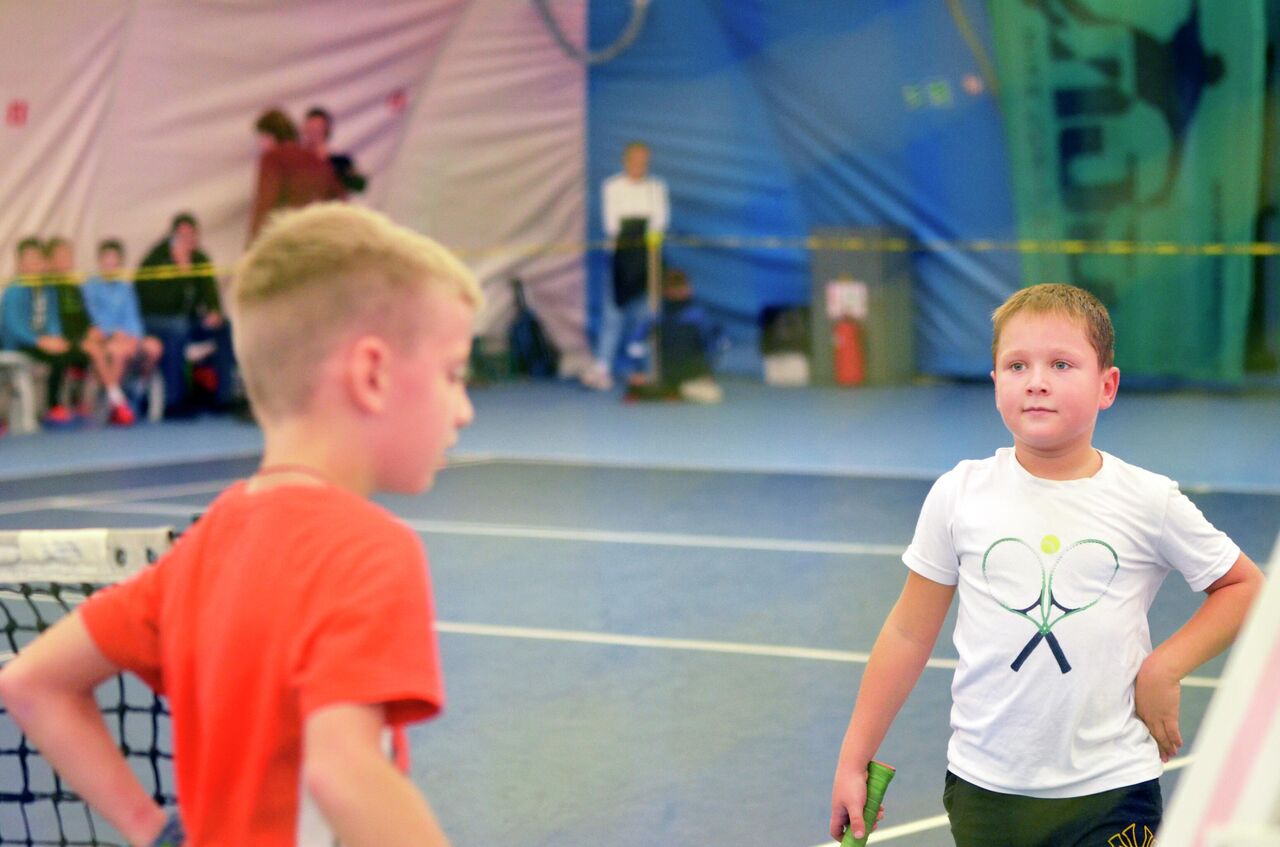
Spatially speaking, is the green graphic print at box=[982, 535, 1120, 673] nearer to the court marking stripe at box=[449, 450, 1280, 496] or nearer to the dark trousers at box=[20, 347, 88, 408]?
the court marking stripe at box=[449, 450, 1280, 496]

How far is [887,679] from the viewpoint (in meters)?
2.52

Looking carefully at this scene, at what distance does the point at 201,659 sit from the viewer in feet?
4.79

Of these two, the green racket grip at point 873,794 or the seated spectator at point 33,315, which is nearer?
the green racket grip at point 873,794

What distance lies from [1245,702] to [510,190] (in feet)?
50.7

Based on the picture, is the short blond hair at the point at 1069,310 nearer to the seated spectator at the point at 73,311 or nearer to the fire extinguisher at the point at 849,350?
the seated spectator at the point at 73,311

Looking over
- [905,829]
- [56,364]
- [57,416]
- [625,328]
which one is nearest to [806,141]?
[625,328]

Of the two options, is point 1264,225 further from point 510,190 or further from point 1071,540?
point 1071,540

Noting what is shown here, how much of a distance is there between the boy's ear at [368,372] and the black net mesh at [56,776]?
1736mm

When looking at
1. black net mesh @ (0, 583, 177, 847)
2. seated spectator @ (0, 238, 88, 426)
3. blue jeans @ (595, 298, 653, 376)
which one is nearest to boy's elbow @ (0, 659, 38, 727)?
black net mesh @ (0, 583, 177, 847)

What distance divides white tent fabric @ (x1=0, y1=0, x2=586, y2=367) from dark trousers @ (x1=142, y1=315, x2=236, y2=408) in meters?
0.82

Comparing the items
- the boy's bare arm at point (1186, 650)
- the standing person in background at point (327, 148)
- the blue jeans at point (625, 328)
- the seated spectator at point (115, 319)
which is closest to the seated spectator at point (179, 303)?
the seated spectator at point (115, 319)

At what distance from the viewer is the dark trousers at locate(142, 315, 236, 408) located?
42.5 feet

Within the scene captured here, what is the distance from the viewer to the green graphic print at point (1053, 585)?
2.40 m

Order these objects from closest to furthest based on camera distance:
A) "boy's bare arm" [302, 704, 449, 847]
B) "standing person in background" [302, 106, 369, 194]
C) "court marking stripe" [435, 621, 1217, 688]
A: "boy's bare arm" [302, 704, 449, 847] → "court marking stripe" [435, 621, 1217, 688] → "standing person in background" [302, 106, 369, 194]
